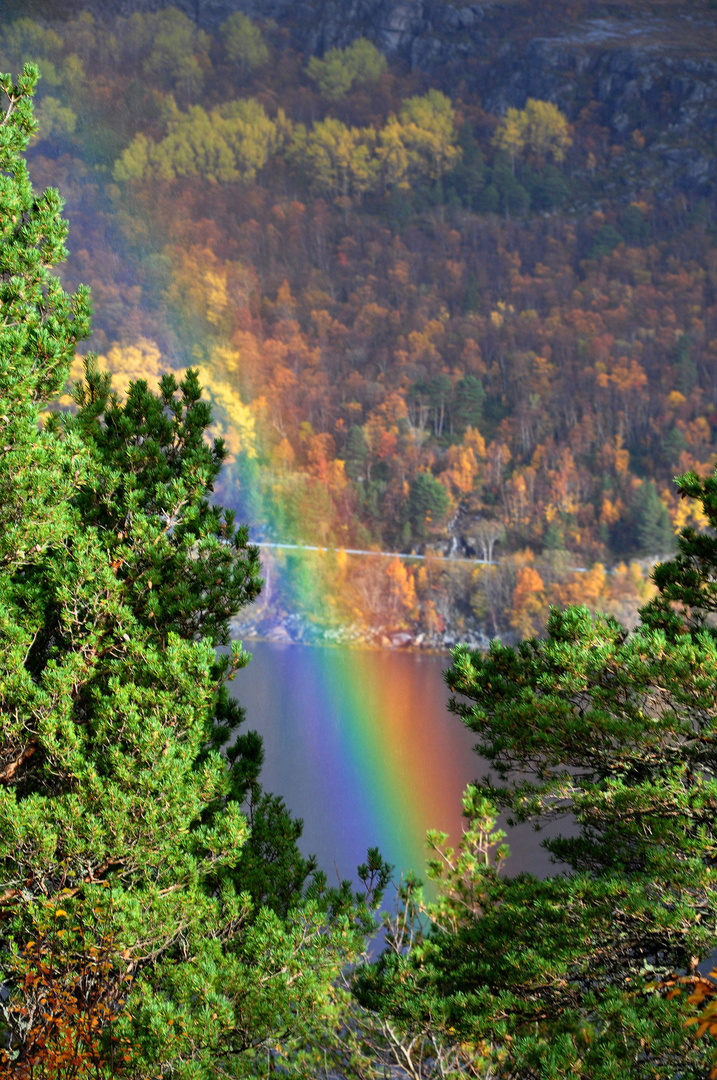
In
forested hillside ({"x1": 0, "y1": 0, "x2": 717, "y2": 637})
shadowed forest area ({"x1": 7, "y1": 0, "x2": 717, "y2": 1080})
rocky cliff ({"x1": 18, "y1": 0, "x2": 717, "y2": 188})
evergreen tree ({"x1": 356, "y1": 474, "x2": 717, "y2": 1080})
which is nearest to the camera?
evergreen tree ({"x1": 356, "y1": 474, "x2": 717, "y2": 1080})

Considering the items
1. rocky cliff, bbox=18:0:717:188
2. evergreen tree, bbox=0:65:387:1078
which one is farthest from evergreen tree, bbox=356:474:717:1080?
rocky cliff, bbox=18:0:717:188

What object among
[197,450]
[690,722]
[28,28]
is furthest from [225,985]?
[28,28]

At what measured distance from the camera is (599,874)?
3.30 meters

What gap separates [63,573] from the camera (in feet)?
12.9

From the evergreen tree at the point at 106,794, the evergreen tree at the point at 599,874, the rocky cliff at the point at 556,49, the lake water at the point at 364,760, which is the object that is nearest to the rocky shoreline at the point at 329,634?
the lake water at the point at 364,760

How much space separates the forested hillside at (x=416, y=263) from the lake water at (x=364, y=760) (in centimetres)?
1383

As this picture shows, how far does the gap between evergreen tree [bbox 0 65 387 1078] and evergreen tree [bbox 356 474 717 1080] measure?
74 centimetres

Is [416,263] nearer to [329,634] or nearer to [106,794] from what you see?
[329,634]

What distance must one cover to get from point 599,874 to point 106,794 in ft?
6.15

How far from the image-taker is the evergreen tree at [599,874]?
2703mm

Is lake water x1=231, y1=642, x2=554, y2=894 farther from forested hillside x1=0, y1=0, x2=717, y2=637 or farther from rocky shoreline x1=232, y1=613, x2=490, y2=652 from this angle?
forested hillside x1=0, y1=0, x2=717, y2=637

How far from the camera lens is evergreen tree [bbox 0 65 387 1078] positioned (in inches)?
→ 138

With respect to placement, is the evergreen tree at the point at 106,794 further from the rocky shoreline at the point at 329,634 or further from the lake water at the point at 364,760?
the rocky shoreline at the point at 329,634

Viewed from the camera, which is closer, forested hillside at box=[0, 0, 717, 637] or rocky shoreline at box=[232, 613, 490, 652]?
rocky shoreline at box=[232, 613, 490, 652]
